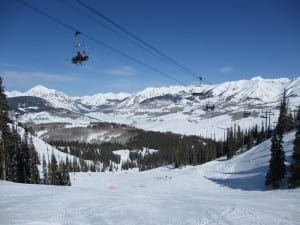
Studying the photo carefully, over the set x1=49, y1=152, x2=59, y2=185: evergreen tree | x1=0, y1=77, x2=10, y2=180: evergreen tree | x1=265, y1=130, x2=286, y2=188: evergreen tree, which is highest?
x1=0, y1=77, x2=10, y2=180: evergreen tree

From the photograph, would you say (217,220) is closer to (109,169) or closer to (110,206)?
(110,206)

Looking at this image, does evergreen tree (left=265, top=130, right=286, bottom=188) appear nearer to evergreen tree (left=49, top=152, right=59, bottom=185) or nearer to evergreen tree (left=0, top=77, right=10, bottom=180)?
evergreen tree (left=0, top=77, right=10, bottom=180)

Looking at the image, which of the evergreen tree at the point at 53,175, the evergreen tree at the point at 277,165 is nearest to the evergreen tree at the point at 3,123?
the evergreen tree at the point at 53,175

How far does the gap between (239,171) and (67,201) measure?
64942 mm

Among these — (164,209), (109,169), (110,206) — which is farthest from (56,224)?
(109,169)

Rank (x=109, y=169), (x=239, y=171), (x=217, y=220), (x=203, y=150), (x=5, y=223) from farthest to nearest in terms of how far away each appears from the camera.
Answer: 1. (x=109, y=169)
2. (x=203, y=150)
3. (x=239, y=171)
4. (x=217, y=220)
5. (x=5, y=223)

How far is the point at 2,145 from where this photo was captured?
4025 centimetres

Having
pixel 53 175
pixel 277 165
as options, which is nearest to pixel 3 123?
pixel 53 175

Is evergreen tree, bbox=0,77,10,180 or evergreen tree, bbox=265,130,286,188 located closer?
evergreen tree, bbox=0,77,10,180


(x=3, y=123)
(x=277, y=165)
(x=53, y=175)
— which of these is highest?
(x=3, y=123)

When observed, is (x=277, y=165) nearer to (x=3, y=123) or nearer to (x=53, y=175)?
(x=3, y=123)

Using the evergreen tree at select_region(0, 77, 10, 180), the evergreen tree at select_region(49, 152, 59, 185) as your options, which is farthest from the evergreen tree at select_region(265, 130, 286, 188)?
→ the evergreen tree at select_region(49, 152, 59, 185)

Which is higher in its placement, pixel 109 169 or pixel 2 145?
pixel 2 145

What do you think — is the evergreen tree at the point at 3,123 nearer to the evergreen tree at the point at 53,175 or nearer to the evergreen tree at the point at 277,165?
the evergreen tree at the point at 53,175
